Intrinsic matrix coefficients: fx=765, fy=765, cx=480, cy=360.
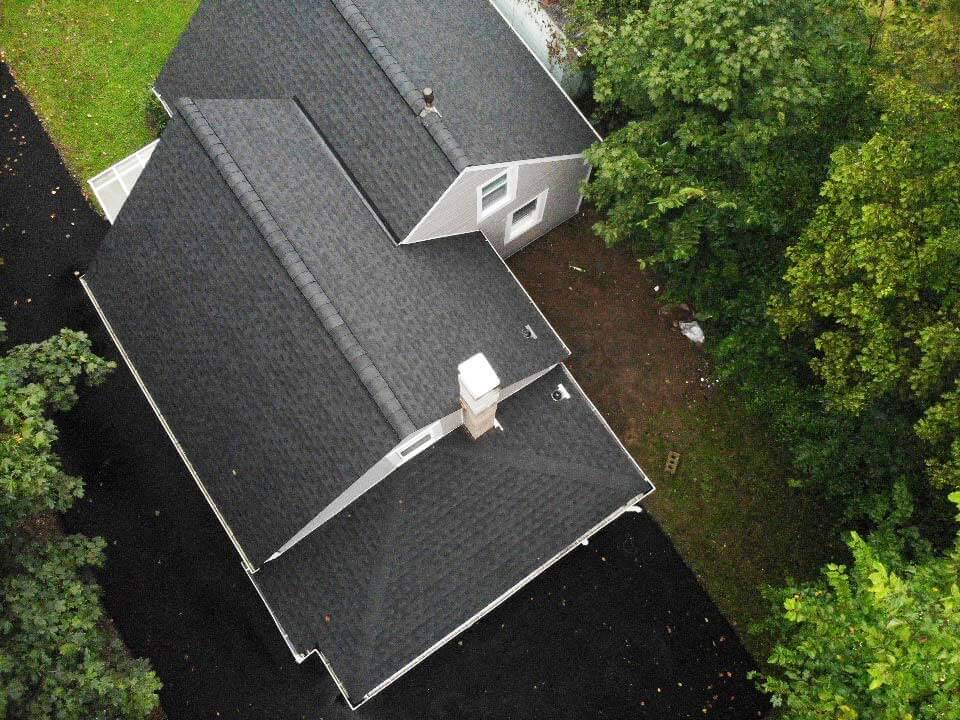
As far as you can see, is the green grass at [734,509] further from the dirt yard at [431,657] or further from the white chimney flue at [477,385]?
the white chimney flue at [477,385]

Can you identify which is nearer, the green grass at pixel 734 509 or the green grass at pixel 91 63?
the green grass at pixel 734 509

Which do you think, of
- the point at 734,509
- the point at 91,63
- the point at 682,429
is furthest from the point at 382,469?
the point at 91,63

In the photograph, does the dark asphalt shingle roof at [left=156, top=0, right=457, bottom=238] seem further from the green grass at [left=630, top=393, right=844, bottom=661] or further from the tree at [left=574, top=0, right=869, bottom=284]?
the green grass at [left=630, top=393, right=844, bottom=661]

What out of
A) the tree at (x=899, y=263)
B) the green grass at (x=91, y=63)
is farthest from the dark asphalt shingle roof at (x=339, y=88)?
the tree at (x=899, y=263)

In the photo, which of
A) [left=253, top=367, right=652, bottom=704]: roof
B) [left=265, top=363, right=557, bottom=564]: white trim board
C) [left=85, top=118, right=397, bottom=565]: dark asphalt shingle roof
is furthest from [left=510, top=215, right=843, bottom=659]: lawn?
[left=85, top=118, right=397, bottom=565]: dark asphalt shingle roof

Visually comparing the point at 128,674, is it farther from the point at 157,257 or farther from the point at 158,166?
the point at 158,166

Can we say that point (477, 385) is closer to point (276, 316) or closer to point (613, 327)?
point (276, 316)

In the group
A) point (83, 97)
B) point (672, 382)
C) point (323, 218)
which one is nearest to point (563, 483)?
point (672, 382)
